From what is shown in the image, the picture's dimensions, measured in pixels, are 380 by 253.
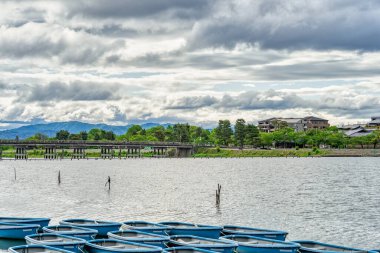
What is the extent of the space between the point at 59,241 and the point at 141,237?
574 cm

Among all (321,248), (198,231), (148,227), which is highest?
(148,227)

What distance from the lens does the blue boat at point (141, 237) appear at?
37.4 metres

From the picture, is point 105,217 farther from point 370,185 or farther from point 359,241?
point 370,185

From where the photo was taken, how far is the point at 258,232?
42.2 m

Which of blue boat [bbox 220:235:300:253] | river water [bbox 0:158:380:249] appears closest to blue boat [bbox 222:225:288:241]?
blue boat [bbox 220:235:300:253]

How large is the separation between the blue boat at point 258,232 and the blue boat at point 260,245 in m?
1.59

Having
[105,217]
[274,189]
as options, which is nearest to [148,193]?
[274,189]

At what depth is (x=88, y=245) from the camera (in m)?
36.5

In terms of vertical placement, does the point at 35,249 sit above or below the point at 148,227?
below

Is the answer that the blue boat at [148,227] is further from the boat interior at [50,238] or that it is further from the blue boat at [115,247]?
the boat interior at [50,238]

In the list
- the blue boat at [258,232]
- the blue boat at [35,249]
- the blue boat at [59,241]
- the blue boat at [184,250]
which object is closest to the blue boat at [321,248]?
the blue boat at [258,232]

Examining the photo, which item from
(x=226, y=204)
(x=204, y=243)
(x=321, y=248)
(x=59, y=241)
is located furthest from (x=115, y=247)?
(x=226, y=204)

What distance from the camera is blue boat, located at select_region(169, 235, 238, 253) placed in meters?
35.4

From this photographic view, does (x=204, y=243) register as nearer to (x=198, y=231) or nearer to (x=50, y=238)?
(x=198, y=231)
